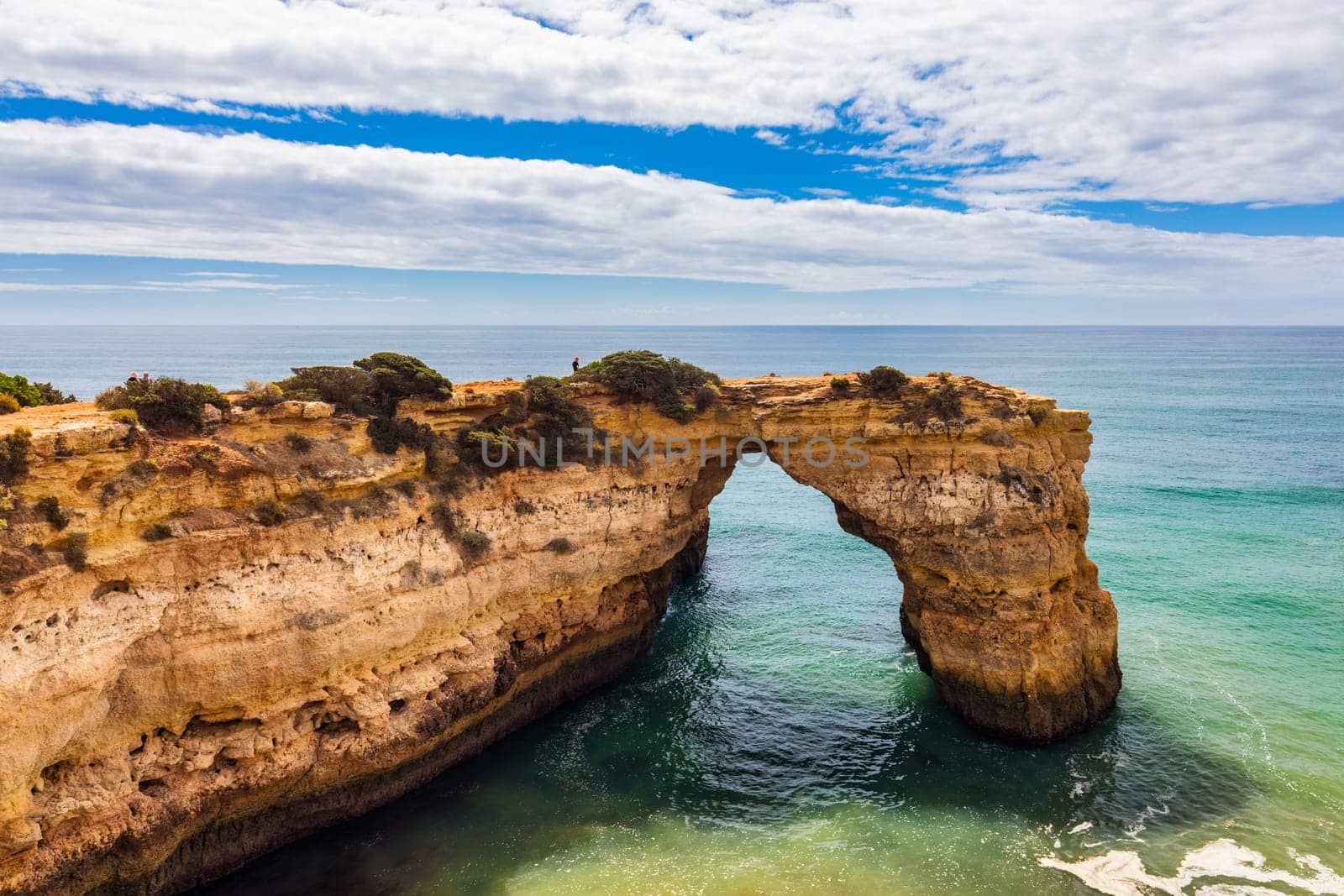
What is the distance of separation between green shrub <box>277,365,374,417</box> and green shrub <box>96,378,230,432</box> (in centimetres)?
227

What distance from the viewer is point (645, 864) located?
59.3 feet

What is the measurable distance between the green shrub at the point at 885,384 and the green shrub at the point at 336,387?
14621 mm

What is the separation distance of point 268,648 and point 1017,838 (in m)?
18.2

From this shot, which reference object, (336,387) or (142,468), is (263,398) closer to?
(336,387)

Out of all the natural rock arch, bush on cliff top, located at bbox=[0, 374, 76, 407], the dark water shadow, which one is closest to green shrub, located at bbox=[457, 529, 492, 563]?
the dark water shadow

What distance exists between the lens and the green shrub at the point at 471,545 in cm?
2152

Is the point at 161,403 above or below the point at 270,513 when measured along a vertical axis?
above

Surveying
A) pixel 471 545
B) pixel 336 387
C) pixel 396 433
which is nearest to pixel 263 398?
pixel 336 387

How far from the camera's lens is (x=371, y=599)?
1931cm

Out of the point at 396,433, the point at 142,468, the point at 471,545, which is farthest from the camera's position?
the point at 471,545

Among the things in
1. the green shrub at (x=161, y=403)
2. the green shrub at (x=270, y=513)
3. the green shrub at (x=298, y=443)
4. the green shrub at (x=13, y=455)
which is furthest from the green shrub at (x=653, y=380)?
the green shrub at (x=13, y=455)

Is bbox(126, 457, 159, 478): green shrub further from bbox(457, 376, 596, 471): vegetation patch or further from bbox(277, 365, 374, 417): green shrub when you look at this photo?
bbox(457, 376, 596, 471): vegetation patch

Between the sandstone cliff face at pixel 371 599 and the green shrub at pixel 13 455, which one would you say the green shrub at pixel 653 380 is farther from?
the green shrub at pixel 13 455

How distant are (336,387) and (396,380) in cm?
162
